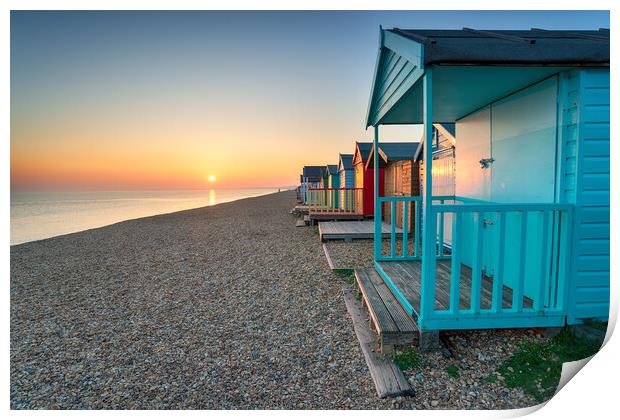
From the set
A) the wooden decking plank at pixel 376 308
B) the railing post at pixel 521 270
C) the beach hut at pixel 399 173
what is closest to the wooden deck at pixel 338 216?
the beach hut at pixel 399 173

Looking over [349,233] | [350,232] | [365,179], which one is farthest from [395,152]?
[349,233]

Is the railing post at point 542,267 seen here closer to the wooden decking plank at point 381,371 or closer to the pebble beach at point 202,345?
the pebble beach at point 202,345

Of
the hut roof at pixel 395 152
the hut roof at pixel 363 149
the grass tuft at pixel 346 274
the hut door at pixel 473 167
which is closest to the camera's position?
the hut door at pixel 473 167

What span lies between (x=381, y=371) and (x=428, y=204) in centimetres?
159

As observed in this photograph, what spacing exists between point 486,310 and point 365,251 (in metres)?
5.39

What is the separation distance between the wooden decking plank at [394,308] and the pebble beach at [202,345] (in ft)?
1.21

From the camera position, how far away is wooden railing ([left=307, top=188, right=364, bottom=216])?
14.1m

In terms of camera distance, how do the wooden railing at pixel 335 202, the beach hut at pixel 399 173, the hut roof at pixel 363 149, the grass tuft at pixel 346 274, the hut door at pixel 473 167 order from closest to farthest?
the hut door at pixel 473 167, the grass tuft at pixel 346 274, the beach hut at pixel 399 173, the wooden railing at pixel 335 202, the hut roof at pixel 363 149

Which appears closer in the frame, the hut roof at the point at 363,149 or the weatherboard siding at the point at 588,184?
the weatherboard siding at the point at 588,184

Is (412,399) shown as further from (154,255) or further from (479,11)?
(154,255)

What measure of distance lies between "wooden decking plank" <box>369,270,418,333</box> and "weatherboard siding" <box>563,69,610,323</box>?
5.24 feet

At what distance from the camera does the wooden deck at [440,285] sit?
3516 millimetres

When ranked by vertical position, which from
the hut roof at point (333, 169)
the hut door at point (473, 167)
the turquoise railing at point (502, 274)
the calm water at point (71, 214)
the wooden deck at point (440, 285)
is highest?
the hut roof at point (333, 169)

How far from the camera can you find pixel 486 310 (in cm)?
320
